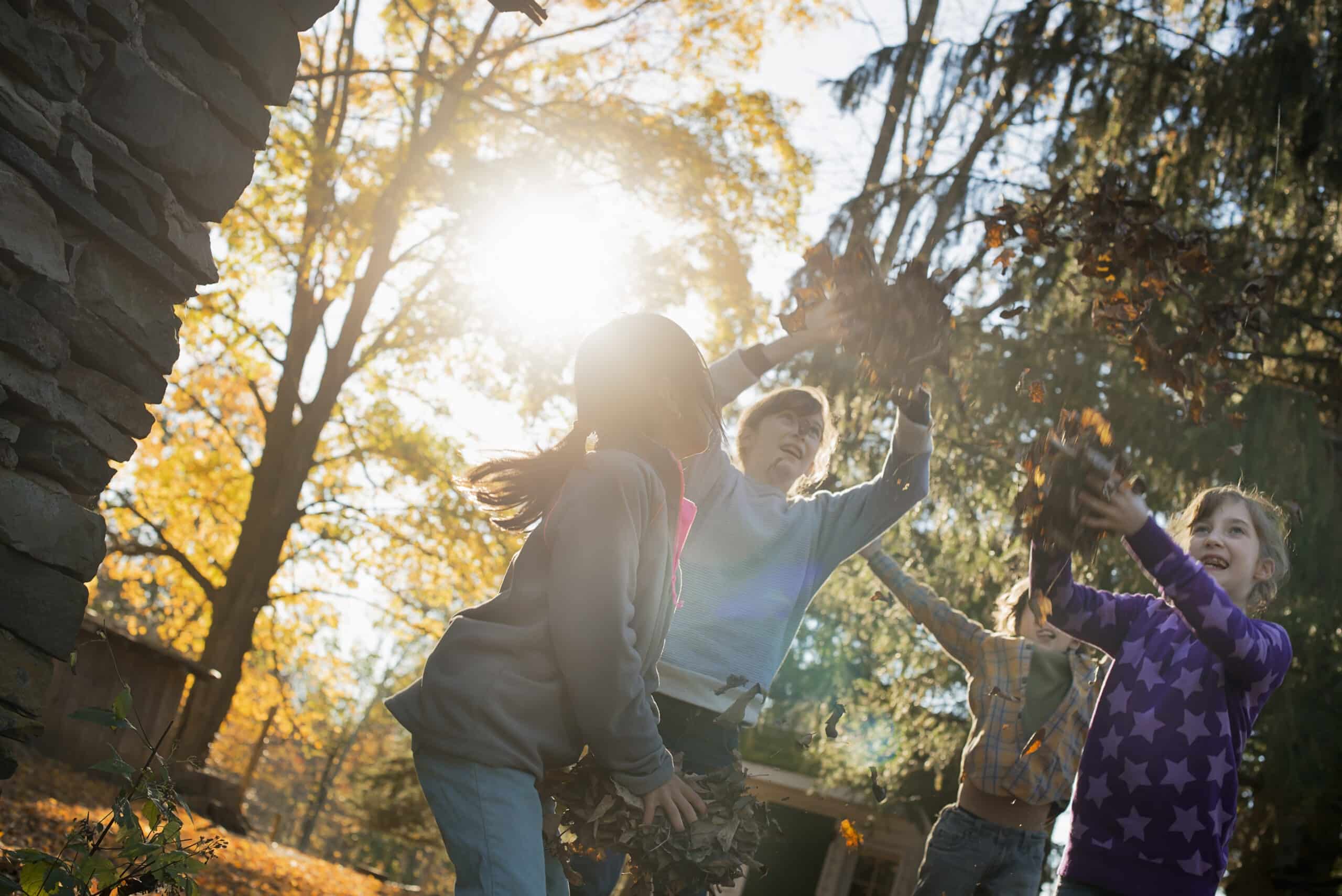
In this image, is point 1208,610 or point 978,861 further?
point 978,861

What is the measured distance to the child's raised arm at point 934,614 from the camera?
4.21 m

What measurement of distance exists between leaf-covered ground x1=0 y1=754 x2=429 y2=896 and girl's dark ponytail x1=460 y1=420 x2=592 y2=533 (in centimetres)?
305

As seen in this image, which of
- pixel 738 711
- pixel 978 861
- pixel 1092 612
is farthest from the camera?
pixel 978 861

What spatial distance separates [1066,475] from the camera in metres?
2.51

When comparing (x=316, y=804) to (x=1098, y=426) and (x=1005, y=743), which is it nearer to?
(x=1005, y=743)

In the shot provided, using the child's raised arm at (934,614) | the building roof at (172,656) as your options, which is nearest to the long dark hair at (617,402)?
the child's raised arm at (934,614)

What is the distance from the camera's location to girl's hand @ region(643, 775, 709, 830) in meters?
2.14

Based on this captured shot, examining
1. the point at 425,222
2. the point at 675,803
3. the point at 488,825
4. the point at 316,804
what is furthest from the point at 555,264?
the point at 316,804

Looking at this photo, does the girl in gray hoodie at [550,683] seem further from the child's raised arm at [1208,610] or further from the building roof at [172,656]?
the building roof at [172,656]

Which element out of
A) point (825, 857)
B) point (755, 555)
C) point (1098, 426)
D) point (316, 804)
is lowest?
point (316, 804)

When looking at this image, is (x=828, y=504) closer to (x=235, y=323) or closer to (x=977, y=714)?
(x=977, y=714)

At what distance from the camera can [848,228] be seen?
956 cm

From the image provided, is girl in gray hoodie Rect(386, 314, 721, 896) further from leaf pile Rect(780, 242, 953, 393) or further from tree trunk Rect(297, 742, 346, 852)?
tree trunk Rect(297, 742, 346, 852)

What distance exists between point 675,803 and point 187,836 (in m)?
5.42
